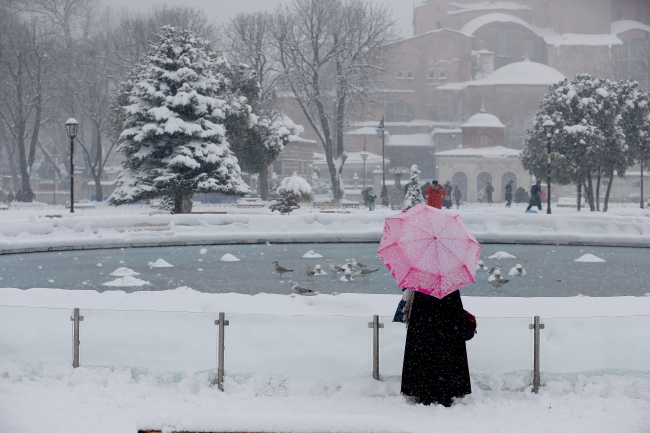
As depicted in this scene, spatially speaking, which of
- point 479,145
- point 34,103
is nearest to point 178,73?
point 34,103

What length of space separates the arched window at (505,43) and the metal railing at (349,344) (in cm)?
7030

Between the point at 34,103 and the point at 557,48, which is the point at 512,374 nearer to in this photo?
the point at 34,103

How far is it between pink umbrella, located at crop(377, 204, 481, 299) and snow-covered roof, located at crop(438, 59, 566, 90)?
200 feet

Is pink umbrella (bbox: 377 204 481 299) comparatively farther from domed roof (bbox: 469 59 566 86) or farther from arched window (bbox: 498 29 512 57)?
arched window (bbox: 498 29 512 57)

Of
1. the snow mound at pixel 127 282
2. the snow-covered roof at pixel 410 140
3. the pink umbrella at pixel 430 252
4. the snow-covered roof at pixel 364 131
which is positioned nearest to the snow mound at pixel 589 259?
the snow mound at pixel 127 282

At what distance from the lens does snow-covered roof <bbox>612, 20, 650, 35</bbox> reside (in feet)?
242

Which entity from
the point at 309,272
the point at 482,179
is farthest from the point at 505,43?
the point at 309,272

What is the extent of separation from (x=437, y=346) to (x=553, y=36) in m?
73.8

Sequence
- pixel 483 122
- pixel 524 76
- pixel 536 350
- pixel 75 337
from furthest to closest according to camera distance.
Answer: pixel 524 76, pixel 483 122, pixel 75 337, pixel 536 350

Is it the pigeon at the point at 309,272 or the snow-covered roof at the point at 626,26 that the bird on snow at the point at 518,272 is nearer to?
the pigeon at the point at 309,272

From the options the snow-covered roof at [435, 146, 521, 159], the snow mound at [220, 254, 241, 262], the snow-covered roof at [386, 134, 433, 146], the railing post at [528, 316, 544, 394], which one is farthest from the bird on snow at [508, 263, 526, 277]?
the snow-covered roof at [386, 134, 433, 146]

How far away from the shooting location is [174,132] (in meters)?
25.9

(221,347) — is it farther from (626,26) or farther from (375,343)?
(626,26)

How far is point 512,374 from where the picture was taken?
6.57 m
